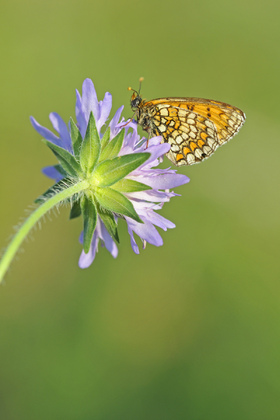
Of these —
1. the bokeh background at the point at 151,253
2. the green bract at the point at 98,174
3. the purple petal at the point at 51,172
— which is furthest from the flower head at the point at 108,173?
the bokeh background at the point at 151,253

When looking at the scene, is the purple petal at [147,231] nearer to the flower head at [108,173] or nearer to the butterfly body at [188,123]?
the flower head at [108,173]

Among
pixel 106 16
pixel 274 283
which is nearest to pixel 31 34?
pixel 106 16

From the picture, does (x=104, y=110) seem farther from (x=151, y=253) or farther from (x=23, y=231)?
(x=151, y=253)

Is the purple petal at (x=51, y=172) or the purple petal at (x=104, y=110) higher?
the purple petal at (x=104, y=110)

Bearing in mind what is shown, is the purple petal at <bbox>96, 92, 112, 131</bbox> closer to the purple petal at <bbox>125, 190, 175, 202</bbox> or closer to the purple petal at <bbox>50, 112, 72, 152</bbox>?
the purple petal at <bbox>50, 112, 72, 152</bbox>

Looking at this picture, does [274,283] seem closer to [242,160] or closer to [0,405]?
[242,160]

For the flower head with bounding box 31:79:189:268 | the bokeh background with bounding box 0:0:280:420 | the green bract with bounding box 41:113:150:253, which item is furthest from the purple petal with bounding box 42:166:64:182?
the bokeh background with bounding box 0:0:280:420

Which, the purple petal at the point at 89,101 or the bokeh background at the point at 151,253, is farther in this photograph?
the bokeh background at the point at 151,253
